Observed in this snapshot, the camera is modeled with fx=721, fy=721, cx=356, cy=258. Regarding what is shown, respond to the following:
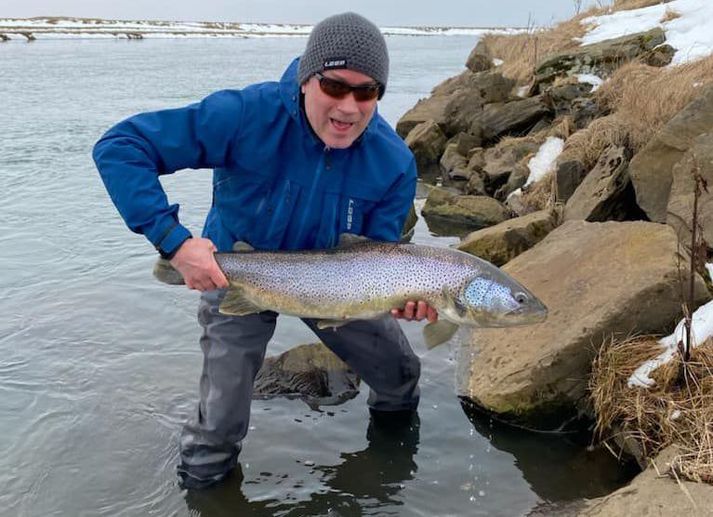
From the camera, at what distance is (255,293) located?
4.11 meters

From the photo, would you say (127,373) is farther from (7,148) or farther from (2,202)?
(7,148)

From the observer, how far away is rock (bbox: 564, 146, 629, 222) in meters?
7.82

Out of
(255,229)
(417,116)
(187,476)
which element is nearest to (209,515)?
(187,476)

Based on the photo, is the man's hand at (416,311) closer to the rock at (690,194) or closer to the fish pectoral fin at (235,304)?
the fish pectoral fin at (235,304)

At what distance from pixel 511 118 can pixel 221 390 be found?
10852 millimetres

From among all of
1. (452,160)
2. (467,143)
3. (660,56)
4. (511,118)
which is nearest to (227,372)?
(452,160)

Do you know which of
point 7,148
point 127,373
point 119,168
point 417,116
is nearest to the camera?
point 119,168

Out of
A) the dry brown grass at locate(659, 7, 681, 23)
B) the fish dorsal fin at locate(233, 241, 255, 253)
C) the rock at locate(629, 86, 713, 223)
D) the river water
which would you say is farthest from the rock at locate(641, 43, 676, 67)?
the fish dorsal fin at locate(233, 241, 255, 253)

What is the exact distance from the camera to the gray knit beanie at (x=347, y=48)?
3.83 metres

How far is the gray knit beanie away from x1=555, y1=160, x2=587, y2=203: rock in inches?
234

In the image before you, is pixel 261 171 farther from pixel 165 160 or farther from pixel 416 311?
pixel 416 311

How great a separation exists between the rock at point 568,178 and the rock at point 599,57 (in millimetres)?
4597

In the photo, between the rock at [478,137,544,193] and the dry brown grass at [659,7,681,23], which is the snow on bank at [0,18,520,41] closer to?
the dry brown grass at [659,7,681,23]

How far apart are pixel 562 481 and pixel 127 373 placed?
3.63 metres
